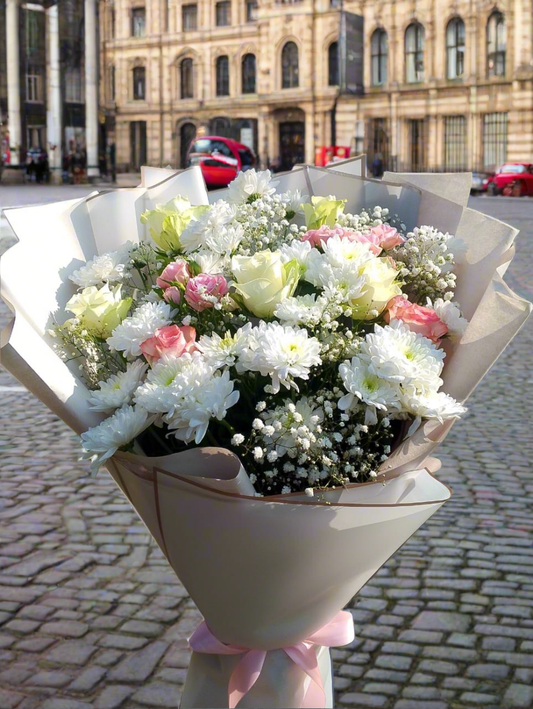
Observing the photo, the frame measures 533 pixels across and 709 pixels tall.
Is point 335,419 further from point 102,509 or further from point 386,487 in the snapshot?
point 102,509

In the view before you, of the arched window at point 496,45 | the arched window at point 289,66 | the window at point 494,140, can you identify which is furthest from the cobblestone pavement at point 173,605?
the arched window at point 289,66

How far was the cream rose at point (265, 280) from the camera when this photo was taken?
1.63 meters

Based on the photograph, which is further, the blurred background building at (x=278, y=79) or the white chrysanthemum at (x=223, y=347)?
the blurred background building at (x=278, y=79)

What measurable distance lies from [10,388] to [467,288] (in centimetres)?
591

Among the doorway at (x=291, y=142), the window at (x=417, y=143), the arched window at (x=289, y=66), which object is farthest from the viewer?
the doorway at (x=291, y=142)

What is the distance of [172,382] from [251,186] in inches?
25.2

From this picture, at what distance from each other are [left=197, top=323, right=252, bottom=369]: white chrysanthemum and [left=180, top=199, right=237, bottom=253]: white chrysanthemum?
0.25 m

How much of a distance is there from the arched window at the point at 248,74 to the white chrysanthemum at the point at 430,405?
178ft

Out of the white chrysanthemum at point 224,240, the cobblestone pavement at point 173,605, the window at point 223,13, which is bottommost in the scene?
the cobblestone pavement at point 173,605

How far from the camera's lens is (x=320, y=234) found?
182 cm

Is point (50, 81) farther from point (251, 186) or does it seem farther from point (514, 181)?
point (251, 186)

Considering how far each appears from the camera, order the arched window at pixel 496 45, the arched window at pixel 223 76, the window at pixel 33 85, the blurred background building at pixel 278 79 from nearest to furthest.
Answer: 1. the arched window at pixel 496 45
2. the blurred background building at pixel 278 79
3. the window at pixel 33 85
4. the arched window at pixel 223 76

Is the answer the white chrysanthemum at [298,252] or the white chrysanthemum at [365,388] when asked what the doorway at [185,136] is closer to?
the white chrysanthemum at [298,252]

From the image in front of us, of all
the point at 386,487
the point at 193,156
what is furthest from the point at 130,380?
the point at 193,156
